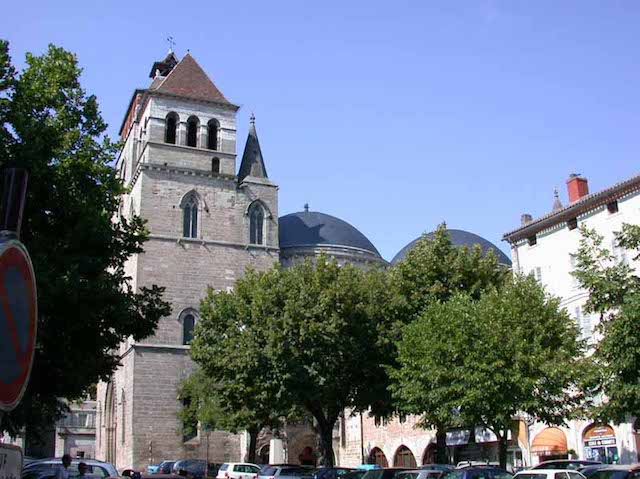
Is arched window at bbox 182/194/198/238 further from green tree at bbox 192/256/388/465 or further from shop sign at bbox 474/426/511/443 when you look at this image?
shop sign at bbox 474/426/511/443

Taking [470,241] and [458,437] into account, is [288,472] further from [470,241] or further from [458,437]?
[470,241]

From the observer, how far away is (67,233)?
1541 centimetres

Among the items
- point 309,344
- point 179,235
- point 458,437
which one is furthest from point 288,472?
point 179,235

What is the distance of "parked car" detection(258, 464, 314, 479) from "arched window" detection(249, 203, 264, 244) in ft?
86.8

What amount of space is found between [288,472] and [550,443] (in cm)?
1224

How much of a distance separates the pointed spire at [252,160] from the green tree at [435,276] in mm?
27227

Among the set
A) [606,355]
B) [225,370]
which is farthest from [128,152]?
[606,355]

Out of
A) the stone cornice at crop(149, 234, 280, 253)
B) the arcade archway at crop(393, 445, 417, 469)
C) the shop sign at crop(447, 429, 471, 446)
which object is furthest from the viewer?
the stone cornice at crop(149, 234, 280, 253)

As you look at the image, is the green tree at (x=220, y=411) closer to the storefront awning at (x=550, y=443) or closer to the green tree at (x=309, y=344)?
the green tree at (x=309, y=344)

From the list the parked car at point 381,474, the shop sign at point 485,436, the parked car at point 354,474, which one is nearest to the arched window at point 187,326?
the shop sign at point 485,436

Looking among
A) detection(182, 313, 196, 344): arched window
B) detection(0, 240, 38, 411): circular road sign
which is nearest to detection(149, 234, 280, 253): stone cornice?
detection(182, 313, 196, 344): arched window

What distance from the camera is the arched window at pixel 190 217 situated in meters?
49.2

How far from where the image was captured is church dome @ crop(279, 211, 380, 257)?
56.2 metres

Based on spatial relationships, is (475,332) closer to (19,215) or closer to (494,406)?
(494,406)
